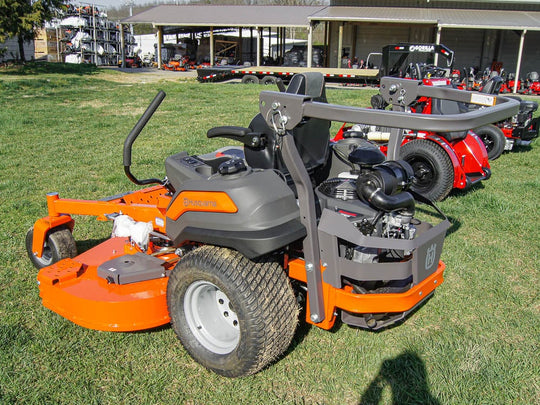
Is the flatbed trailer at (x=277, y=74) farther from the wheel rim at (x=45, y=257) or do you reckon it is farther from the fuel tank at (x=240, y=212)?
the fuel tank at (x=240, y=212)

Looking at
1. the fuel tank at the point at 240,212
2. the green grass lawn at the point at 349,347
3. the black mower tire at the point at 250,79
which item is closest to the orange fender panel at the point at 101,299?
the green grass lawn at the point at 349,347

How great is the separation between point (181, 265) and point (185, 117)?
9.57m

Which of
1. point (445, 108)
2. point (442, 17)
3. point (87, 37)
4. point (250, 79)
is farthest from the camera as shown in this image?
point (87, 37)

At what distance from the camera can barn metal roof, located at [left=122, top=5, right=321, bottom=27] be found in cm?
2959

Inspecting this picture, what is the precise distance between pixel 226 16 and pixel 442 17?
1337 cm

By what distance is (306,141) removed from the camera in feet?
11.2

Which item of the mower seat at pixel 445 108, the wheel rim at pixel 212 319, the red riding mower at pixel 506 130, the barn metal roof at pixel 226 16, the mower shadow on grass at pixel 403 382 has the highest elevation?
the barn metal roof at pixel 226 16

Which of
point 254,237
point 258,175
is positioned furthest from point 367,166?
point 254,237

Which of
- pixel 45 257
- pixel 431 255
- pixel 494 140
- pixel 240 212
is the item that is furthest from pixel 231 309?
pixel 494 140

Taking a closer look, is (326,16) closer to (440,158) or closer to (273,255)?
(440,158)

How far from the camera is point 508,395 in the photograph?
9.21 feet

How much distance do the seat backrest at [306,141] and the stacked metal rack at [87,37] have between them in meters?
39.1

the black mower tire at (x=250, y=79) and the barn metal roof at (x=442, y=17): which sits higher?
the barn metal roof at (x=442, y=17)

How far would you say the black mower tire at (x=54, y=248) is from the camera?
13.5 feet
